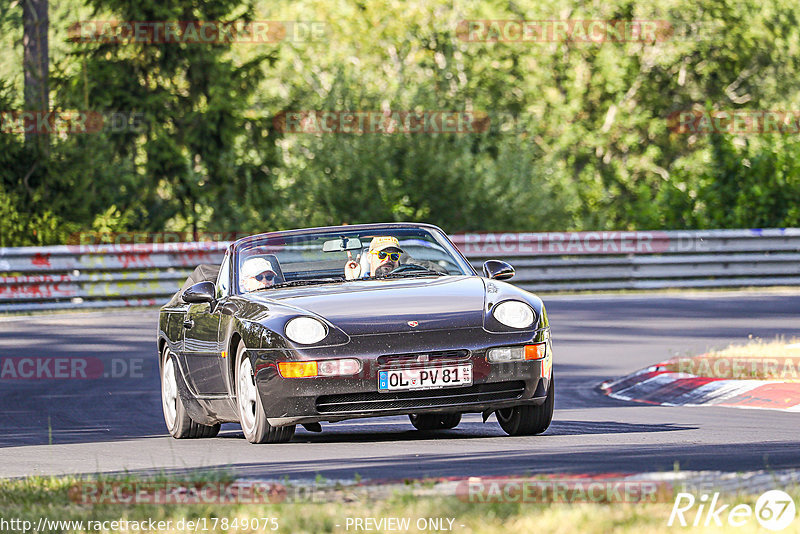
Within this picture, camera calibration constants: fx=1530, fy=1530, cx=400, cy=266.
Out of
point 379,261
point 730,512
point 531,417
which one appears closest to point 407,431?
point 379,261

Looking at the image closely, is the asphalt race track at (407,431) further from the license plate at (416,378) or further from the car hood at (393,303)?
the car hood at (393,303)

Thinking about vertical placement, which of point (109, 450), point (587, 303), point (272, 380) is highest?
point (272, 380)

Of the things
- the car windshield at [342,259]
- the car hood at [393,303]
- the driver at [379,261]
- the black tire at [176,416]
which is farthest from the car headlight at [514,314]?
the black tire at [176,416]

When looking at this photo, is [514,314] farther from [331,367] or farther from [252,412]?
[252,412]

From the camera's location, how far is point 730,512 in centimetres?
539

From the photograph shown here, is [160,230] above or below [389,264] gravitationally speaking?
below

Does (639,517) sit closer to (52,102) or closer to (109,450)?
(109,450)

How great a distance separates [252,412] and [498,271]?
1910 millimetres

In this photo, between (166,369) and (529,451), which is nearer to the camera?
(529,451)

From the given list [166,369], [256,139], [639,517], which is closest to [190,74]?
[256,139]

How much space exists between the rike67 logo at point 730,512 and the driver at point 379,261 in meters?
4.53

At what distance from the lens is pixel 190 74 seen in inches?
1308

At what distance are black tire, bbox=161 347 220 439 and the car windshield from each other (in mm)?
1108

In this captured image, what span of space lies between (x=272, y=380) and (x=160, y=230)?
924 inches
